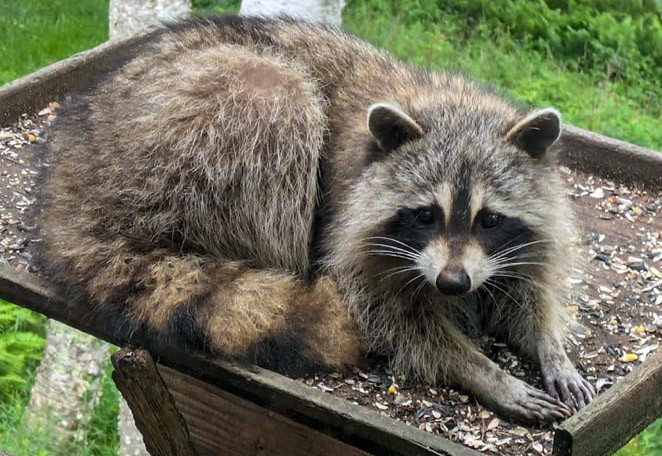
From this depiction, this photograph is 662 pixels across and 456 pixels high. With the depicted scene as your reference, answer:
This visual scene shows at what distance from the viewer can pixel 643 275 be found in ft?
11.5

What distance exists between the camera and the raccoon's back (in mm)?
3127

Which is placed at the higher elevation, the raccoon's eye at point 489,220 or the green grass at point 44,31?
the raccoon's eye at point 489,220

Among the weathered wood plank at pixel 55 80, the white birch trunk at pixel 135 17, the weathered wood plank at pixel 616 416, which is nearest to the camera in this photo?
the weathered wood plank at pixel 616 416

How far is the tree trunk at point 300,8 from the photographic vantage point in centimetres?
457

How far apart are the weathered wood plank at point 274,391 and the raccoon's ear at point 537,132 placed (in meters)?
0.93

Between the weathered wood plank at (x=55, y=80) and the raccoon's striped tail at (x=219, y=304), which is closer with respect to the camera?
the raccoon's striped tail at (x=219, y=304)

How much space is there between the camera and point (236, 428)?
9.53ft

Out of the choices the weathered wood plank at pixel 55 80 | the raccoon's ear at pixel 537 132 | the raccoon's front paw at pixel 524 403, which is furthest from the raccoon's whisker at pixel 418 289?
the weathered wood plank at pixel 55 80

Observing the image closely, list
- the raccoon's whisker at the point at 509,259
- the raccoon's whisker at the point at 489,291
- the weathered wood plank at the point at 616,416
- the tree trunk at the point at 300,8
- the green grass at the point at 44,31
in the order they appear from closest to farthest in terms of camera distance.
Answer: the weathered wood plank at the point at 616,416, the raccoon's whisker at the point at 509,259, the raccoon's whisker at the point at 489,291, the tree trunk at the point at 300,8, the green grass at the point at 44,31

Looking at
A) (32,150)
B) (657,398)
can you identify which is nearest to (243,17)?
(32,150)

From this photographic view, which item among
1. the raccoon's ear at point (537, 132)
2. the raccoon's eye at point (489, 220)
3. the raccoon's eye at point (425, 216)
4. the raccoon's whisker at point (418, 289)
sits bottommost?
the raccoon's whisker at point (418, 289)

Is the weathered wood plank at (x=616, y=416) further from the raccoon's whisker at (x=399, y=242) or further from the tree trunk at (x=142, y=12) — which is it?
the tree trunk at (x=142, y=12)

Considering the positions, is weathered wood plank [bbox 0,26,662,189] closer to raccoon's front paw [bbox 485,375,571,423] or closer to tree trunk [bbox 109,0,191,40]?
tree trunk [bbox 109,0,191,40]

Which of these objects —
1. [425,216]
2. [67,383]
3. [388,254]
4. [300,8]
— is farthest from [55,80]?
[425,216]
